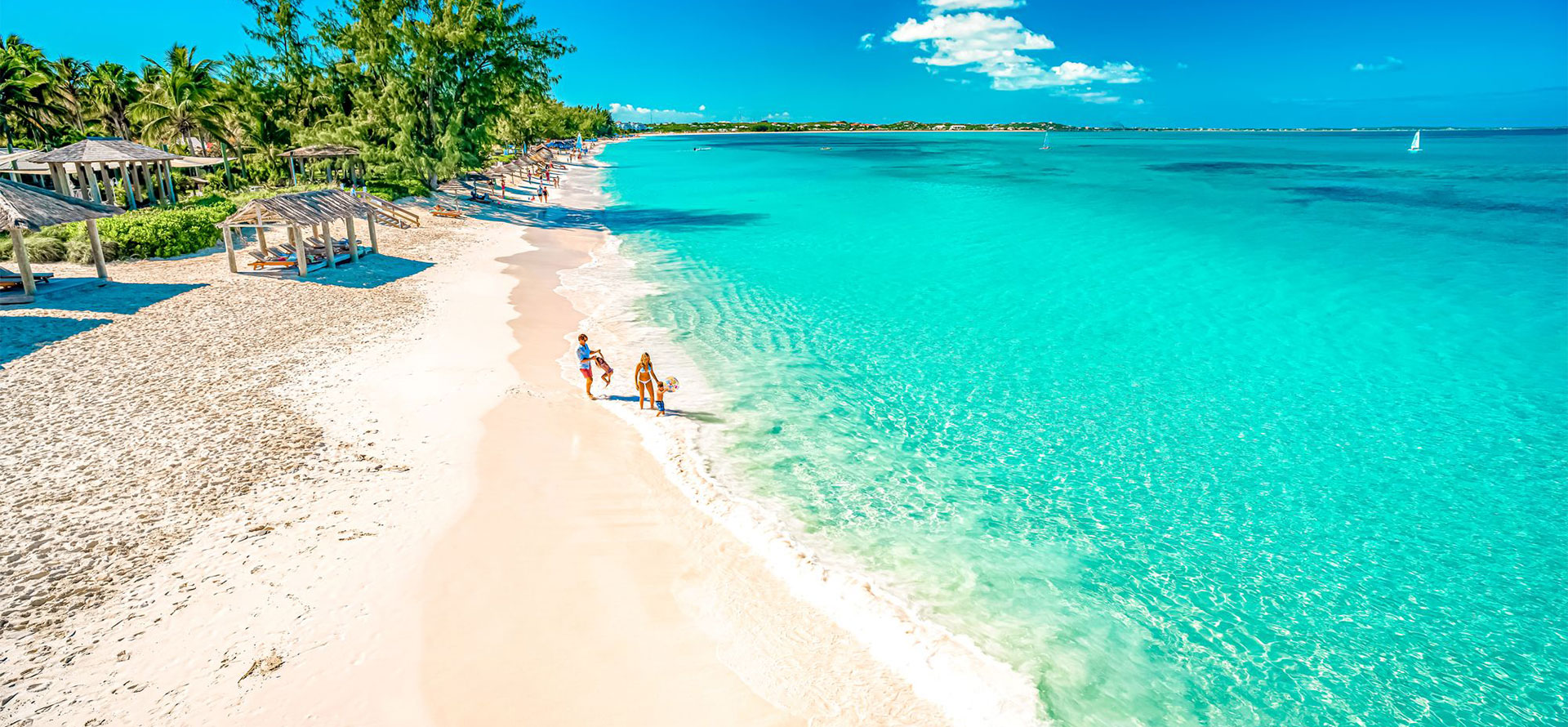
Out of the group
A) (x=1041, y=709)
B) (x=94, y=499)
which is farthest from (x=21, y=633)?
(x=1041, y=709)

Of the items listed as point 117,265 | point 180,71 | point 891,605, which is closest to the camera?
point 891,605

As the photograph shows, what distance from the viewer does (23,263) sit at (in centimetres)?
1845

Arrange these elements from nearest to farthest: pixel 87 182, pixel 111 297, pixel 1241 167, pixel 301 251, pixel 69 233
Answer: pixel 111 297
pixel 301 251
pixel 69 233
pixel 87 182
pixel 1241 167

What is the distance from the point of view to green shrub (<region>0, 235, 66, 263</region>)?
22.8 metres

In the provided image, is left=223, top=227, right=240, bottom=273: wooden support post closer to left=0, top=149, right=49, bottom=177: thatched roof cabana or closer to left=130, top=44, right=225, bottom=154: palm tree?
left=0, top=149, right=49, bottom=177: thatched roof cabana

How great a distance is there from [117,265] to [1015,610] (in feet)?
96.3

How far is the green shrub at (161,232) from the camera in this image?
79.3 feet

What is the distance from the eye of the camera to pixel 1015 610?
9.55m

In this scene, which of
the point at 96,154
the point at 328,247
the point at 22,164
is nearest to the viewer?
the point at 328,247

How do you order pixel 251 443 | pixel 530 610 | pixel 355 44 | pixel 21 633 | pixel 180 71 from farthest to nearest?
pixel 355 44
pixel 180 71
pixel 251 443
pixel 530 610
pixel 21 633

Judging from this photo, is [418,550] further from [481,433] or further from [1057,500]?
[1057,500]

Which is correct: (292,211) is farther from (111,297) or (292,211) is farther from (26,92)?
(26,92)

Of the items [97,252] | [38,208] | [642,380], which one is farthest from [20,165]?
[642,380]

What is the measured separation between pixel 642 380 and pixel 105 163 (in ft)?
110
